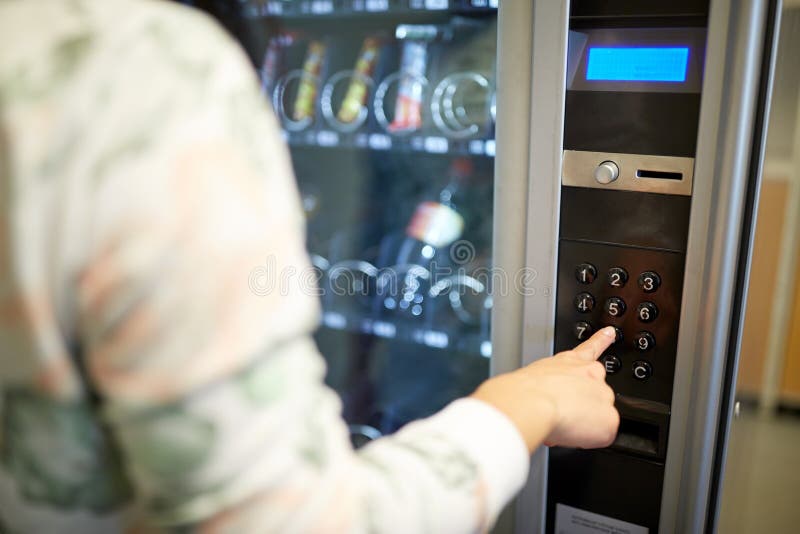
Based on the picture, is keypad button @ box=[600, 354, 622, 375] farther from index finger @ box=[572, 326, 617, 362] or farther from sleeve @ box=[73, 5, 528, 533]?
sleeve @ box=[73, 5, 528, 533]

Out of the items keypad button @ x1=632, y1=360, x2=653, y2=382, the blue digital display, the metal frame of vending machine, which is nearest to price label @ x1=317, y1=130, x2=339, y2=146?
the metal frame of vending machine

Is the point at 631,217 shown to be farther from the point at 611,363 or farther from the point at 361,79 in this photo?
the point at 361,79

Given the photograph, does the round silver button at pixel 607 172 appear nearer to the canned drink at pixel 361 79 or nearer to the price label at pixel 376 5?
the price label at pixel 376 5

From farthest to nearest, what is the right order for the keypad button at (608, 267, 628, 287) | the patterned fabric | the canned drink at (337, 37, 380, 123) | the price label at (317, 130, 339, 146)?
the canned drink at (337, 37, 380, 123) < the price label at (317, 130, 339, 146) < the keypad button at (608, 267, 628, 287) < the patterned fabric

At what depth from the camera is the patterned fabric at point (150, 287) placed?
0.38 metres

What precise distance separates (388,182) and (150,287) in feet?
3.38

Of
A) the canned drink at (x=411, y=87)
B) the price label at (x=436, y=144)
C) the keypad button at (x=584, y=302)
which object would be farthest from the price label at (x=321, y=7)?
the keypad button at (x=584, y=302)

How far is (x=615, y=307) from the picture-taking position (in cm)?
87

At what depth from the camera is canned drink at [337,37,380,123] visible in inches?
54.3

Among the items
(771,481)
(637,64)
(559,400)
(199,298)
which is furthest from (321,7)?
(771,481)

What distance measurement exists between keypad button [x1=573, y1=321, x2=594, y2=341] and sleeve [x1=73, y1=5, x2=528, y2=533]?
0.51m

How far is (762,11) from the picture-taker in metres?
0.73

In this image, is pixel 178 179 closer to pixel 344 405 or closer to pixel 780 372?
pixel 344 405

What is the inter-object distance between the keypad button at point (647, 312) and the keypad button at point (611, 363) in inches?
2.5
